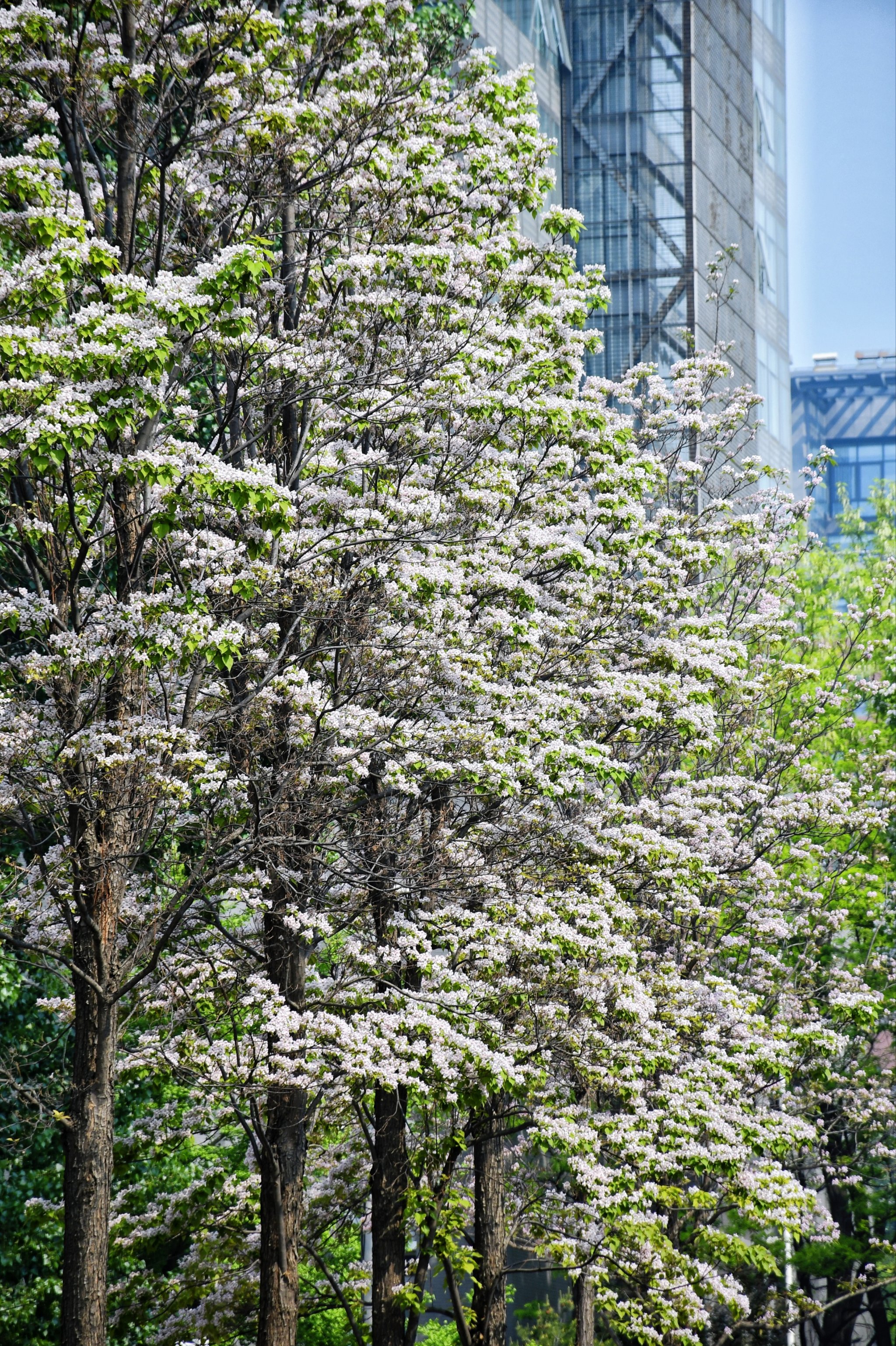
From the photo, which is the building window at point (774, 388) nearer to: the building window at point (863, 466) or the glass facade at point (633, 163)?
the glass facade at point (633, 163)

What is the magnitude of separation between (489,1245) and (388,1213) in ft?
5.46

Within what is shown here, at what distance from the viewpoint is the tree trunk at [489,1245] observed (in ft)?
47.1

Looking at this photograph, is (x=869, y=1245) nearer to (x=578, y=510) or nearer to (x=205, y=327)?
(x=578, y=510)

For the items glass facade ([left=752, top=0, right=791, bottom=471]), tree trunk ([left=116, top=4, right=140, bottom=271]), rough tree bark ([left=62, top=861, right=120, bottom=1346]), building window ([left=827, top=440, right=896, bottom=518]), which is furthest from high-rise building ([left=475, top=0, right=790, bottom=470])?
building window ([left=827, top=440, right=896, bottom=518])

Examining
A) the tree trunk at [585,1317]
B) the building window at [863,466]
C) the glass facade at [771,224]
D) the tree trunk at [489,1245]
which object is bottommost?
the tree trunk at [585,1317]

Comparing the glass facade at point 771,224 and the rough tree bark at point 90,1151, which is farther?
the glass facade at point 771,224

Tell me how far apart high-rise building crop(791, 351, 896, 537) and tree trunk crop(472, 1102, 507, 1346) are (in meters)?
149

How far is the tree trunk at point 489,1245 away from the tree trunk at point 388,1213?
1048 mm

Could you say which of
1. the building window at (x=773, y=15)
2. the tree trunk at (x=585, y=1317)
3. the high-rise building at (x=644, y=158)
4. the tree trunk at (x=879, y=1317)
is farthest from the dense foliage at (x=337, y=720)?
the building window at (x=773, y=15)

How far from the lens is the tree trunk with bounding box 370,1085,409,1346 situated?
1316 centimetres

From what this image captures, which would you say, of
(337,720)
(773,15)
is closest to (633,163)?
(773,15)

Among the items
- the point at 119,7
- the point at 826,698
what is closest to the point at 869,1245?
the point at 826,698

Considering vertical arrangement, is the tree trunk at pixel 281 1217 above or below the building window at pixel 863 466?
below

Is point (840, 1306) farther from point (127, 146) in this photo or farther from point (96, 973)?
point (127, 146)
